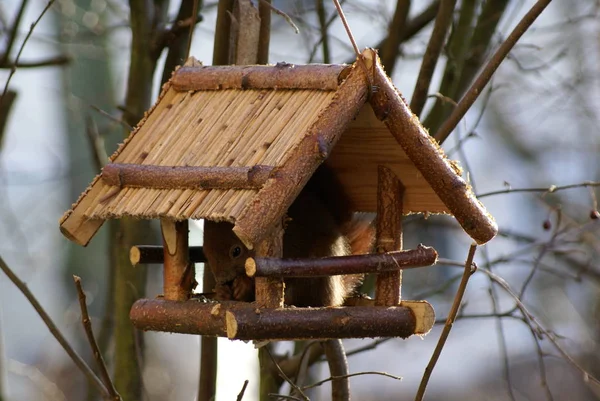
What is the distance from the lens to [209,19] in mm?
4574

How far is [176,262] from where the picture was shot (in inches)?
90.0

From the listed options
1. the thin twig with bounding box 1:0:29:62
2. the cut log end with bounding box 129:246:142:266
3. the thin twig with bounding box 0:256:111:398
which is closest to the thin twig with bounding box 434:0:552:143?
the cut log end with bounding box 129:246:142:266

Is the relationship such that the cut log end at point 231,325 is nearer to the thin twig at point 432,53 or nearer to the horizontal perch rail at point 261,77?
the horizontal perch rail at point 261,77

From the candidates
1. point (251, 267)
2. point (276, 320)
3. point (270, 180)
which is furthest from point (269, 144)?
point (276, 320)

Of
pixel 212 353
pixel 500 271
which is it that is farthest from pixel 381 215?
pixel 500 271

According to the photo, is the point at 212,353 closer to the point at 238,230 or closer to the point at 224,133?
the point at 224,133

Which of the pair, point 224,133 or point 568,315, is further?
point 568,315

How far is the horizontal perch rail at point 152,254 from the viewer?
7.80ft

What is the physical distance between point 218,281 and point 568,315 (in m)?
6.29

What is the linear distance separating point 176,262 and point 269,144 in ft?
1.49

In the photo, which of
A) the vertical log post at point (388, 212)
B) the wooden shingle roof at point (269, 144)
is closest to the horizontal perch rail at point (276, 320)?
the vertical log post at point (388, 212)

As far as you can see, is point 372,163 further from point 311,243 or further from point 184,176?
point 184,176

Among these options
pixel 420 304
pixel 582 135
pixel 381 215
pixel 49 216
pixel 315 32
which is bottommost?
pixel 420 304

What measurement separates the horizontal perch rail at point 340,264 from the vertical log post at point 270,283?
0.06 m
